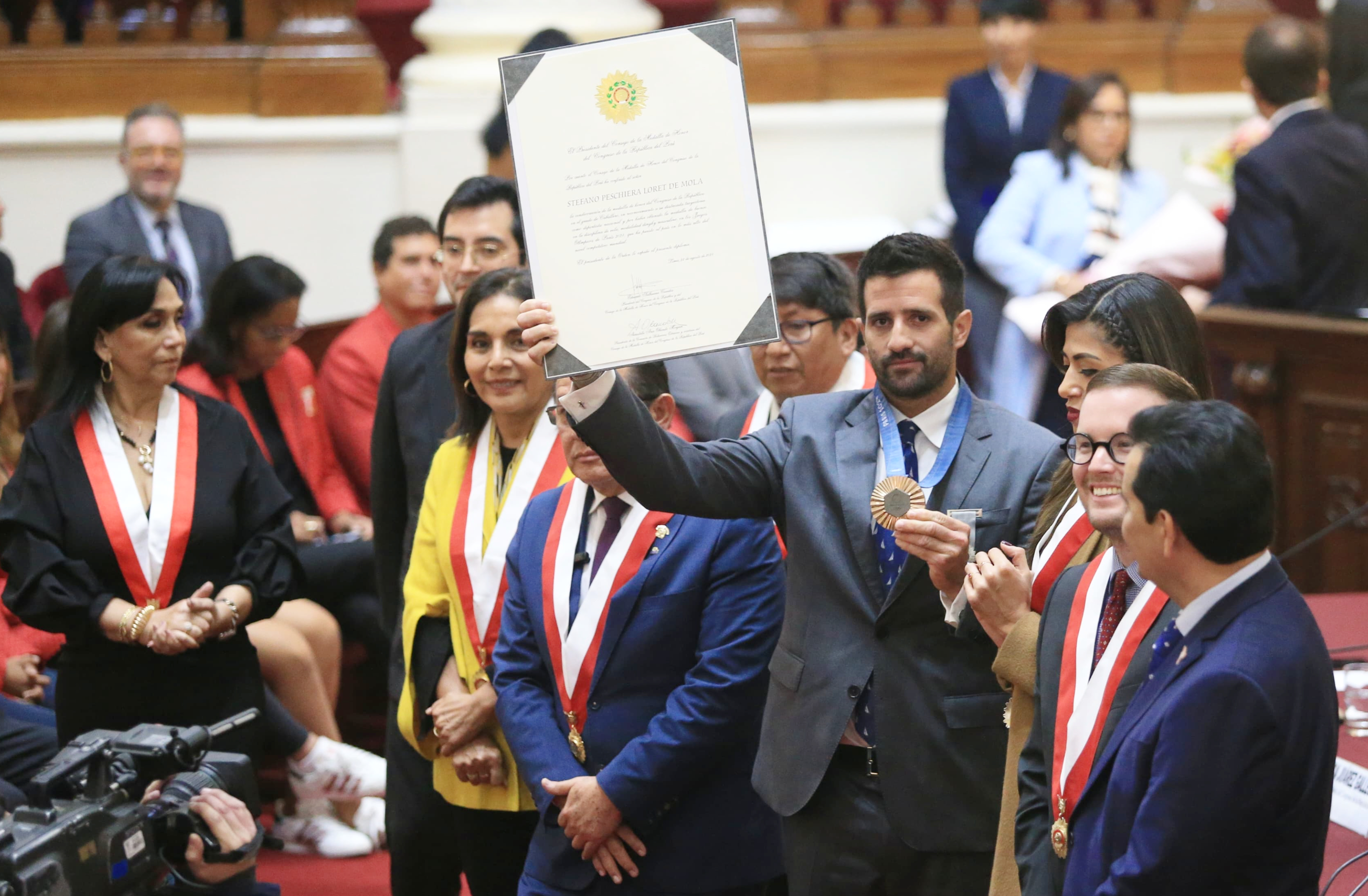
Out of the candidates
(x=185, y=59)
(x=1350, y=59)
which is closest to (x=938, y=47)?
(x=1350, y=59)

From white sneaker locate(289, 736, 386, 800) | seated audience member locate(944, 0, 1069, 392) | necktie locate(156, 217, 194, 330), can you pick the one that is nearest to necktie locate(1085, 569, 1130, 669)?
white sneaker locate(289, 736, 386, 800)

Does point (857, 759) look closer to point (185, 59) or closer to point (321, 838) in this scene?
point (321, 838)

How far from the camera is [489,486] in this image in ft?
9.95

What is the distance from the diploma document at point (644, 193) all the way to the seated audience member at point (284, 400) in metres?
2.39

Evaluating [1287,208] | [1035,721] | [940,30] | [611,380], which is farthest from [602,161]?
[940,30]

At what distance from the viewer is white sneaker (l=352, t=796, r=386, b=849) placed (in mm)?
4172

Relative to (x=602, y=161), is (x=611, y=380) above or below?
below

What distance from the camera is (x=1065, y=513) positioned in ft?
7.36

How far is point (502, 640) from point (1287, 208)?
3.13m

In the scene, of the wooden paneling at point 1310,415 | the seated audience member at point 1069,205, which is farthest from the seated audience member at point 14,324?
the wooden paneling at point 1310,415

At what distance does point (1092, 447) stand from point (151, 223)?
3989 millimetres

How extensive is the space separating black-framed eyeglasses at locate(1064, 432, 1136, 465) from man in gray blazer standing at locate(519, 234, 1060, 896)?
294 mm

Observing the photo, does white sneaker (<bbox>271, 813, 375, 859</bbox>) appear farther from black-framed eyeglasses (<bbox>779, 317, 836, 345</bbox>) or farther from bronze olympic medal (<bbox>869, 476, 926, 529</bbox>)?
bronze olympic medal (<bbox>869, 476, 926, 529</bbox>)

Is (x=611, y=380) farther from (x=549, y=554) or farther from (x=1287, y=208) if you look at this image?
(x=1287, y=208)
